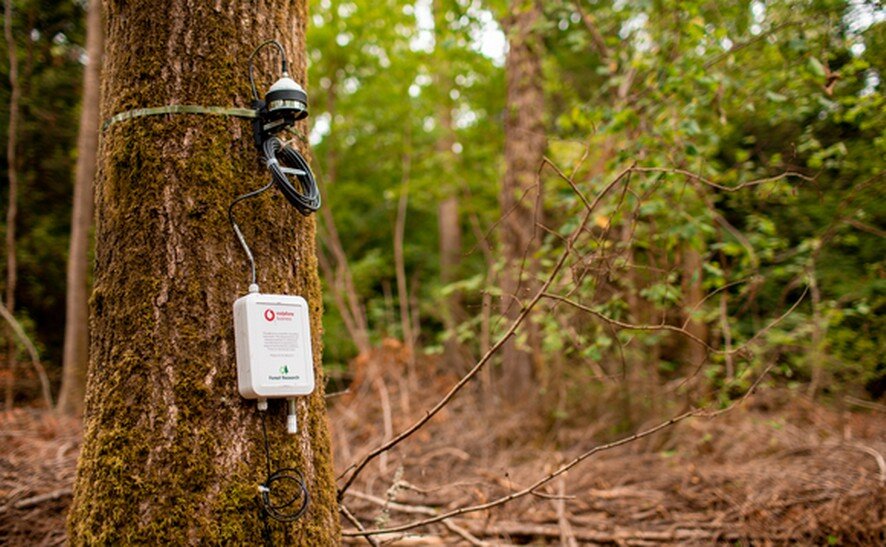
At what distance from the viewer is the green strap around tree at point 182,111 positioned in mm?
1614

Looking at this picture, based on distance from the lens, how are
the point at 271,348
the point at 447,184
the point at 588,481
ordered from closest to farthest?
the point at 271,348, the point at 588,481, the point at 447,184

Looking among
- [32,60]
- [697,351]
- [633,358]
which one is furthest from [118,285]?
[32,60]

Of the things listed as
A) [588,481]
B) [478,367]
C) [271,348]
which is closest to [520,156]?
[588,481]

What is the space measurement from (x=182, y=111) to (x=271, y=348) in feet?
2.18

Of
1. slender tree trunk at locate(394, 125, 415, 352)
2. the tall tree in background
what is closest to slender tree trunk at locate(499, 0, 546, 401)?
slender tree trunk at locate(394, 125, 415, 352)

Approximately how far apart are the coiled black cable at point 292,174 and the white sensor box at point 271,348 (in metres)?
0.28

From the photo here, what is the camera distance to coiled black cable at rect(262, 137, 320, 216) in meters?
1.65

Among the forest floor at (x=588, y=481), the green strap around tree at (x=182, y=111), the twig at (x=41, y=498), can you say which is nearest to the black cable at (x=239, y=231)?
the green strap around tree at (x=182, y=111)

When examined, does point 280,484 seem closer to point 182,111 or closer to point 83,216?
point 182,111

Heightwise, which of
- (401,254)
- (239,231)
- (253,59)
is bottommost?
(239,231)

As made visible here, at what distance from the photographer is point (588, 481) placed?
4.02m

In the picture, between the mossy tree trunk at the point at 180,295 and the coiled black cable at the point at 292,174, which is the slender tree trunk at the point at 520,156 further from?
the mossy tree trunk at the point at 180,295

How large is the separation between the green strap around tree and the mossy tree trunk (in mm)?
18

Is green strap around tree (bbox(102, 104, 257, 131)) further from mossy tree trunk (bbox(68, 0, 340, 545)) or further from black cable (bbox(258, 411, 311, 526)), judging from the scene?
black cable (bbox(258, 411, 311, 526))
